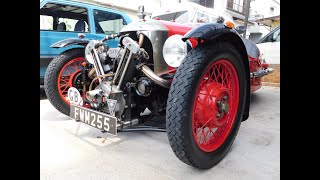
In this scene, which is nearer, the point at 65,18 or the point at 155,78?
the point at 155,78

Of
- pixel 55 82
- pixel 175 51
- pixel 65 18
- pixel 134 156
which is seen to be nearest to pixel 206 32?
pixel 175 51

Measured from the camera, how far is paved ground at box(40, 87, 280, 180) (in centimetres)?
194

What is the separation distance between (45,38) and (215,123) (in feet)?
12.3

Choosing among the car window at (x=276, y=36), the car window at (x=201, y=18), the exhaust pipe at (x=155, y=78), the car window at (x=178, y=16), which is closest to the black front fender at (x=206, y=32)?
the exhaust pipe at (x=155, y=78)

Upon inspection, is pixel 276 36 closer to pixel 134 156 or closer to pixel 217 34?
pixel 217 34

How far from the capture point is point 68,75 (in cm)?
320

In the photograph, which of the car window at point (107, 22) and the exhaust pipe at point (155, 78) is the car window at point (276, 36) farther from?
the exhaust pipe at point (155, 78)

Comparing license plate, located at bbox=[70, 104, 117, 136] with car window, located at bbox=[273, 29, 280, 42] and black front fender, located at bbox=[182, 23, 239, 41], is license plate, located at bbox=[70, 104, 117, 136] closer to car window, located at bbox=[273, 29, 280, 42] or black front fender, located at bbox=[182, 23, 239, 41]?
black front fender, located at bbox=[182, 23, 239, 41]

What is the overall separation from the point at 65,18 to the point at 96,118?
3.98 meters

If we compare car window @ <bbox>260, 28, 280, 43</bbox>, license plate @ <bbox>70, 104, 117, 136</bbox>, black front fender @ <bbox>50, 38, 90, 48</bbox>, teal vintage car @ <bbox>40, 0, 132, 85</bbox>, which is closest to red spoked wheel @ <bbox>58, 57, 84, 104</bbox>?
black front fender @ <bbox>50, 38, 90, 48</bbox>

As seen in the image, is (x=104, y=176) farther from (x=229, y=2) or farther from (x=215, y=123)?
(x=229, y=2)

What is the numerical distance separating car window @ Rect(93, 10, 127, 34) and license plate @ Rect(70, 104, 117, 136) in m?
3.29

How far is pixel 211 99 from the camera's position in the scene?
2127 mm

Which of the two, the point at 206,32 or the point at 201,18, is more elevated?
the point at 201,18
